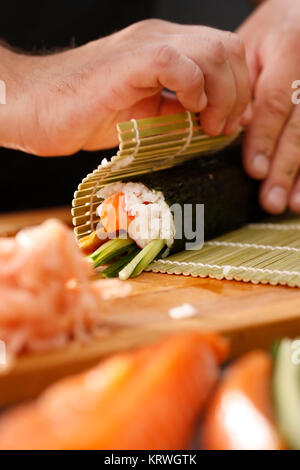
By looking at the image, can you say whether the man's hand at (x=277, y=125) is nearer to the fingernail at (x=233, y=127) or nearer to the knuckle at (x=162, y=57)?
the fingernail at (x=233, y=127)

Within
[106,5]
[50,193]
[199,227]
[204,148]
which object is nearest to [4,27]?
[106,5]

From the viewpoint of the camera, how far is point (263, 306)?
1290 mm

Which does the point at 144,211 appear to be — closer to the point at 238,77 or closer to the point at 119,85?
the point at 119,85

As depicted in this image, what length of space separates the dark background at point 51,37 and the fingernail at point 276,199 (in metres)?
1.02

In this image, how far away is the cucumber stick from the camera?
0.74 meters

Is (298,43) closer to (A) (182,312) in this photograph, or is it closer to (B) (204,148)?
(B) (204,148)

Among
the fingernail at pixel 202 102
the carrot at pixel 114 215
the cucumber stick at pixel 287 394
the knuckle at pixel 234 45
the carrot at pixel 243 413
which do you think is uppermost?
the knuckle at pixel 234 45

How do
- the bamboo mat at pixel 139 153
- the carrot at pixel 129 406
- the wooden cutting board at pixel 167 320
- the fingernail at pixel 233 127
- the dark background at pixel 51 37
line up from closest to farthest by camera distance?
the carrot at pixel 129 406, the wooden cutting board at pixel 167 320, the bamboo mat at pixel 139 153, the fingernail at pixel 233 127, the dark background at pixel 51 37

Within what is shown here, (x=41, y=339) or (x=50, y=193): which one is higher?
(x=41, y=339)

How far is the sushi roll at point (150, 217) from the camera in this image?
67.2 inches

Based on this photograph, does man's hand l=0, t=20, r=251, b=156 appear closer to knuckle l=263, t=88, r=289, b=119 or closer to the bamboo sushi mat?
knuckle l=263, t=88, r=289, b=119

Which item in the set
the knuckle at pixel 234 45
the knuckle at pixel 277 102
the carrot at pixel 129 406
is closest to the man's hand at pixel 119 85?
the knuckle at pixel 234 45

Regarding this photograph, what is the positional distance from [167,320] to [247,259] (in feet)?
1.94
